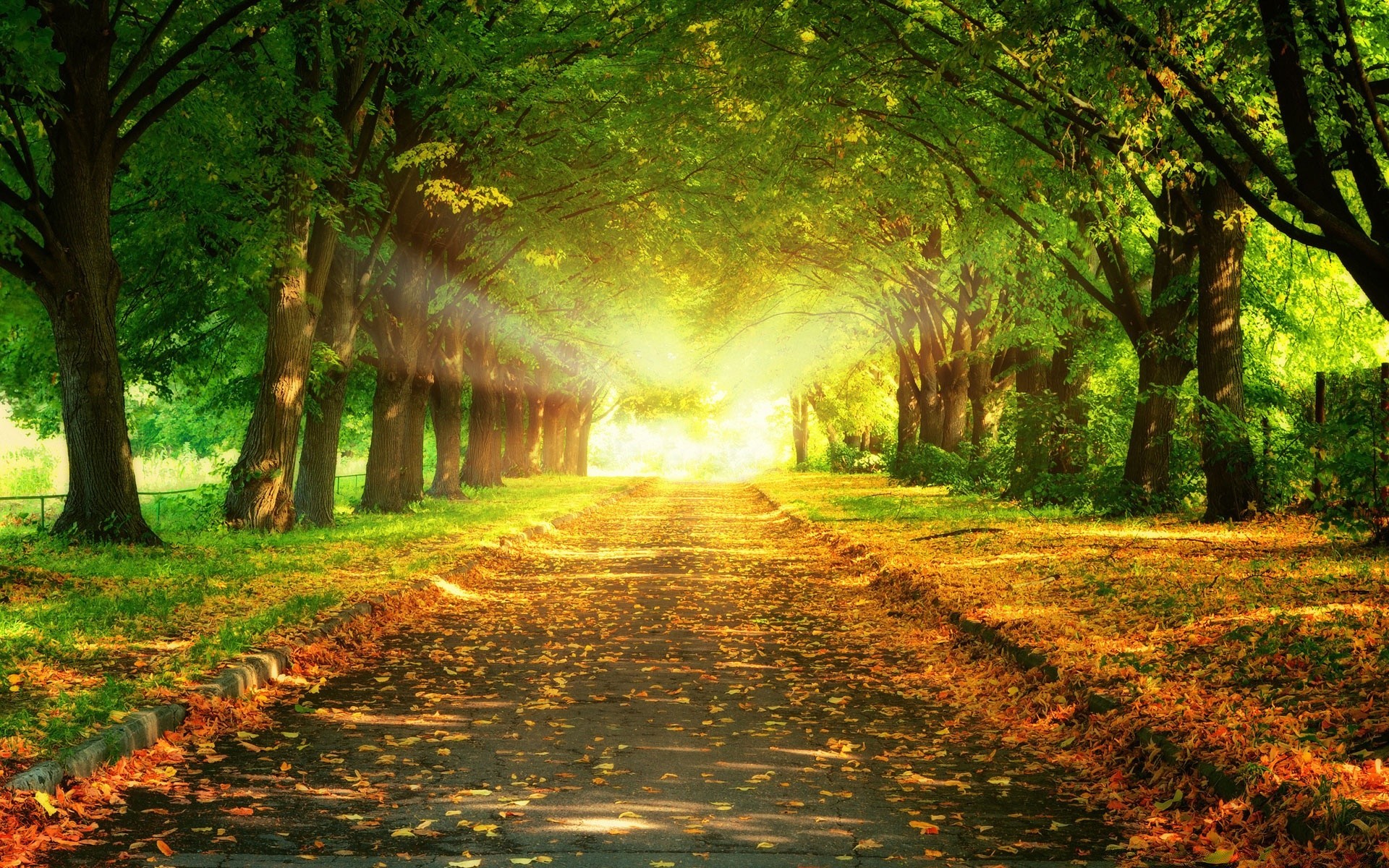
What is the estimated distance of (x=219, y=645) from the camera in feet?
29.0

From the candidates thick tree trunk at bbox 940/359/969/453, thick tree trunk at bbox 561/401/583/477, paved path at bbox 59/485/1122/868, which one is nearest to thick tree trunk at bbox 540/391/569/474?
thick tree trunk at bbox 561/401/583/477

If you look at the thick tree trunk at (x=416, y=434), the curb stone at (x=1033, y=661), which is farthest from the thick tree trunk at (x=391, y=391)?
the curb stone at (x=1033, y=661)

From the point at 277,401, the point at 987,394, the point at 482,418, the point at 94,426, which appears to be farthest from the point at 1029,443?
the point at 482,418

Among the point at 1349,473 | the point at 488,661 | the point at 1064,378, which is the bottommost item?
the point at 488,661

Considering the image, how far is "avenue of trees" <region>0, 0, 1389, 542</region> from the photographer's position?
1181 cm

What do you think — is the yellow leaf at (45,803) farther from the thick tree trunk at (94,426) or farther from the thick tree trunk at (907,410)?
the thick tree trunk at (907,410)

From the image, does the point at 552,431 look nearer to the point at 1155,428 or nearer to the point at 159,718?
the point at 1155,428

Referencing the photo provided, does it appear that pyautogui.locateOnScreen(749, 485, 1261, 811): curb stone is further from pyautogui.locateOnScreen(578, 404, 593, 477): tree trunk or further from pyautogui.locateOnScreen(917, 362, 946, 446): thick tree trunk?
pyautogui.locateOnScreen(578, 404, 593, 477): tree trunk

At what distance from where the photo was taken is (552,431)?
59125 mm

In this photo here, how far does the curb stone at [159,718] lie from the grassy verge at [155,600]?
17 cm

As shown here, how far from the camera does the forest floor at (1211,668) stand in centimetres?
513

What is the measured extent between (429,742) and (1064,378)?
20746mm

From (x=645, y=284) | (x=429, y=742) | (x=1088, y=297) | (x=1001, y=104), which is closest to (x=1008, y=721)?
(x=429, y=742)

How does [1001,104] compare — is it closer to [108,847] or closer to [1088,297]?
[1088,297]
